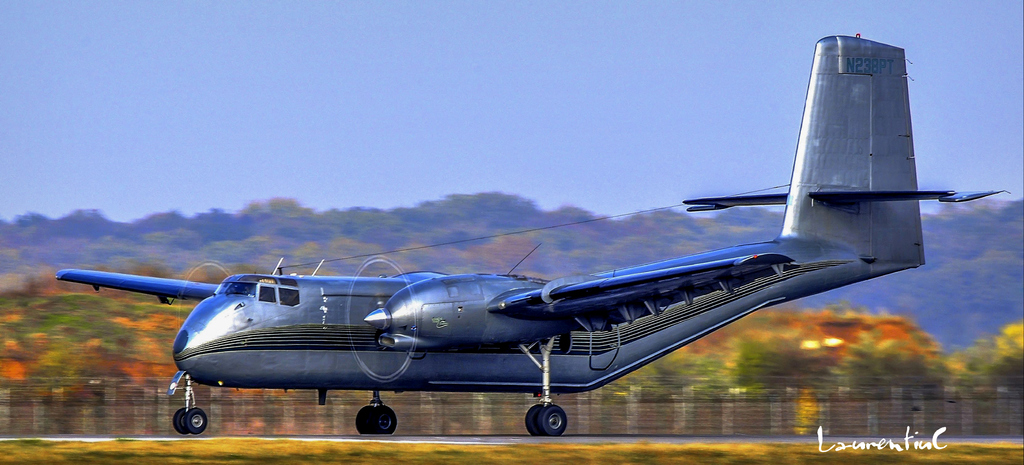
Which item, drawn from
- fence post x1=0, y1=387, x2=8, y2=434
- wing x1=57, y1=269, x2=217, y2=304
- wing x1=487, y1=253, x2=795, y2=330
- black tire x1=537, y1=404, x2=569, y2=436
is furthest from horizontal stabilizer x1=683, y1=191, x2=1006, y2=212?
fence post x1=0, y1=387, x2=8, y2=434

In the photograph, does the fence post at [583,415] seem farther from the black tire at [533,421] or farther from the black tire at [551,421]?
the black tire at [533,421]

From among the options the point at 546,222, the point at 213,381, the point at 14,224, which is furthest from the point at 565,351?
the point at 546,222

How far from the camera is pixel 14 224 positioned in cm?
3575

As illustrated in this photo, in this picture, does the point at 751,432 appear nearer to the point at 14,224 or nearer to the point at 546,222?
the point at 546,222

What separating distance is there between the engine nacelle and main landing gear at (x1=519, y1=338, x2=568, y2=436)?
0.83 metres

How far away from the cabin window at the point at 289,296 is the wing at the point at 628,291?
3589 millimetres

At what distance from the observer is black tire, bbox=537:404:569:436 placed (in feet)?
70.0

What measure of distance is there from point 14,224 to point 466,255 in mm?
16926

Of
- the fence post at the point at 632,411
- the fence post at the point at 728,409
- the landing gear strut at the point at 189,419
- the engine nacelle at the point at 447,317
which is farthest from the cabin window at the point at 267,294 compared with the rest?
the fence post at the point at 728,409

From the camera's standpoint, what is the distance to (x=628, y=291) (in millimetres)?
20578

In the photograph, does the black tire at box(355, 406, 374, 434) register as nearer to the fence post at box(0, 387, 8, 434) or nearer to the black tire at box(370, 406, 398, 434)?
the black tire at box(370, 406, 398, 434)

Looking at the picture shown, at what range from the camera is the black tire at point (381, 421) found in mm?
22797

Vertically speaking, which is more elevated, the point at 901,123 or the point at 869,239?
the point at 901,123

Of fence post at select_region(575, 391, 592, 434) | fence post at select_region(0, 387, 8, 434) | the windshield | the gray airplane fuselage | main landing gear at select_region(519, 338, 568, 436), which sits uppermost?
the windshield
